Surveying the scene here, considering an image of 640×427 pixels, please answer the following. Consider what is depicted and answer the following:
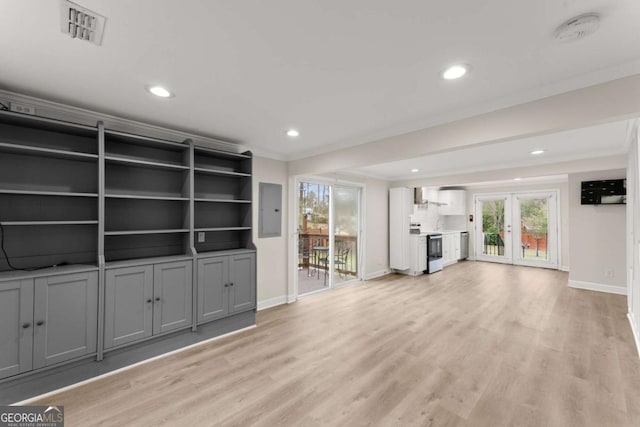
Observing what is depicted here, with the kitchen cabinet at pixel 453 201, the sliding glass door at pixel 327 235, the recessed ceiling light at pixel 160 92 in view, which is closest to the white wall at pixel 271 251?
the sliding glass door at pixel 327 235

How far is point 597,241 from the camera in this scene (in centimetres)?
491

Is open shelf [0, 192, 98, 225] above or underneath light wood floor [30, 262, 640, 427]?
above

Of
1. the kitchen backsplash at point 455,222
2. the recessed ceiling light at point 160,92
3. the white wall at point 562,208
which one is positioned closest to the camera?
the recessed ceiling light at point 160,92

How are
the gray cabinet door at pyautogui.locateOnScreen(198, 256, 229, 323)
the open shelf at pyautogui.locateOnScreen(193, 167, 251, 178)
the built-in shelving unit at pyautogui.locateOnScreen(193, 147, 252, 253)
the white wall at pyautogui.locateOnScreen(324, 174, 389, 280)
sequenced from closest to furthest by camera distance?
1. the gray cabinet door at pyautogui.locateOnScreen(198, 256, 229, 323)
2. the open shelf at pyautogui.locateOnScreen(193, 167, 251, 178)
3. the built-in shelving unit at pyautogui.locateOnScreen(193, 147, 252, 253)
4. the white wall at pyautogui.locateOnScreen(324, 174, 389, 280)

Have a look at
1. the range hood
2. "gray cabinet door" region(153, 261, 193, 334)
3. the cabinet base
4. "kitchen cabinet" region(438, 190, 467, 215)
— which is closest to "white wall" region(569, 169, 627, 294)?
the range hood

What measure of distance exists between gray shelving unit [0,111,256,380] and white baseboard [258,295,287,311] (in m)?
0.69

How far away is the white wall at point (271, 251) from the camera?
405 cm

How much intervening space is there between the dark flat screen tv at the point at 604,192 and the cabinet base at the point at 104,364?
246 inches

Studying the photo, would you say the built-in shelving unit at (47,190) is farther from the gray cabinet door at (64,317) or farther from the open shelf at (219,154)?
the open shelf at (219,154)

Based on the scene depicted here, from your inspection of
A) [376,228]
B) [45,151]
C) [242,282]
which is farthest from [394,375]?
[376,228]

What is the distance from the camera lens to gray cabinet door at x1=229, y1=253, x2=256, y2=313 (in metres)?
3.29

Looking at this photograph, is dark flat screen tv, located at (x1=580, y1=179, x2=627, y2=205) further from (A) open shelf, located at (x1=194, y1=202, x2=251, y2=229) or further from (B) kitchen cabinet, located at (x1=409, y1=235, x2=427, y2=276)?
(A) open shelf, located at (x1=194, y1=202, x2=251, y2=229)

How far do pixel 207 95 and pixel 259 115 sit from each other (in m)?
0.56

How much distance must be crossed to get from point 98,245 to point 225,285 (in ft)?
4.27
